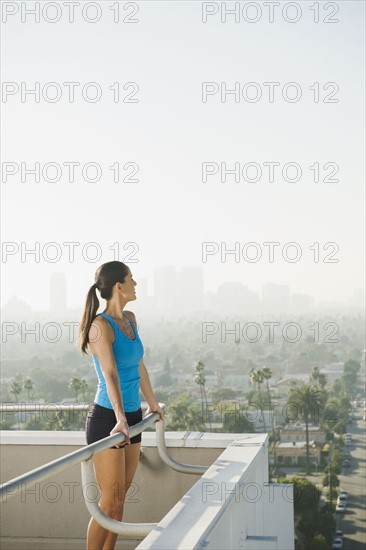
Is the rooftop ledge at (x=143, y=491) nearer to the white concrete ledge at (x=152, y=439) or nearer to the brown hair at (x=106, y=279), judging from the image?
the white concrete ledge at (x=152, y=439)

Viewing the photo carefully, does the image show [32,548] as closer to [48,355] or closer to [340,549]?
[340,549]

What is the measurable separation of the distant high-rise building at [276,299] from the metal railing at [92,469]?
66884 millimetres

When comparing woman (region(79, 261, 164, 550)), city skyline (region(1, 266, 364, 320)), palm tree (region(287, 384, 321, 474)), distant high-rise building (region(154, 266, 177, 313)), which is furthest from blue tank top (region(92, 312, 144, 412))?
distant high-rise building (region(154, 266, 177, 313))

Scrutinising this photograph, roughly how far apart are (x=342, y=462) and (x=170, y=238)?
64.2 feet

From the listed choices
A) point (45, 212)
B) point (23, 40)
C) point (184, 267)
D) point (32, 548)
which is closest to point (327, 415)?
point (184, 267)

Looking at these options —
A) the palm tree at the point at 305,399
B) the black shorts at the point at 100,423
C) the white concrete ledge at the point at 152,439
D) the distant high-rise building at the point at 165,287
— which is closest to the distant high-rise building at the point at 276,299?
the distant high-rise building at the point at 165,287

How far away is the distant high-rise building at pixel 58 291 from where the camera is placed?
43.5 metres

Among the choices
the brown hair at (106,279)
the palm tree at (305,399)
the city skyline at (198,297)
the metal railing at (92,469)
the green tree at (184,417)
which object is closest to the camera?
the metal railing at (92,469)

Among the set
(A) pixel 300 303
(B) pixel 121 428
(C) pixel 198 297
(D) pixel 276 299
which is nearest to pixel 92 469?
(B) pixel 121 428

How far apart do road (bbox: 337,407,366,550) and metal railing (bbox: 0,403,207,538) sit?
39.4 m

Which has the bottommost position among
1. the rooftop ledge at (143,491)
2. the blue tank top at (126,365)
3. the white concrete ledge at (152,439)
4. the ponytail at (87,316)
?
the rooftop ledge at (143,491)

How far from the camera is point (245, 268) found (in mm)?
79000

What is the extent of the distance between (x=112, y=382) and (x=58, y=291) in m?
43.4

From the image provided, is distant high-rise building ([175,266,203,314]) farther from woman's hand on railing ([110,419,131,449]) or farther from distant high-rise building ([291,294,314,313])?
woman's hand on railing ([110,419,131,449])
